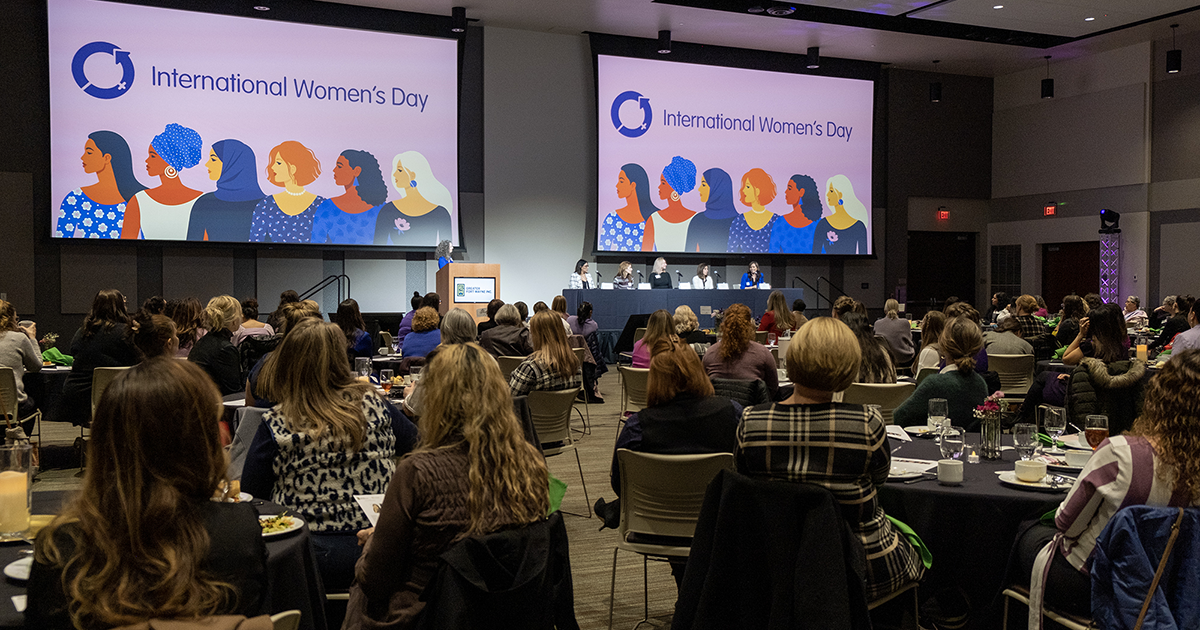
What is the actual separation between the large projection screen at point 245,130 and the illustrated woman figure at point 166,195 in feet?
0.05

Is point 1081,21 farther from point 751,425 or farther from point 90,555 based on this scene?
point 90,555

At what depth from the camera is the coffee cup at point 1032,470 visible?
3123 millimetres

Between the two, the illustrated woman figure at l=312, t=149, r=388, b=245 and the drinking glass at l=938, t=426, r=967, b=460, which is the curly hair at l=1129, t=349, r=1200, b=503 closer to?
the drinking glass at l=938, t=426, r=967, b=460

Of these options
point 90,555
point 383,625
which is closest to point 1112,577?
point 383,625

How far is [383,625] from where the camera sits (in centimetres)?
223

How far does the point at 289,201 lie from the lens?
13.1 m

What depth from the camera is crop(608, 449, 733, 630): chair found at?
3223mm

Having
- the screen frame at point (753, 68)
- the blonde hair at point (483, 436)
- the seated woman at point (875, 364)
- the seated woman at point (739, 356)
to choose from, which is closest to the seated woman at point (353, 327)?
the seated woman at point (739, 356)

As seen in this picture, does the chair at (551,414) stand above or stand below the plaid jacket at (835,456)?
below

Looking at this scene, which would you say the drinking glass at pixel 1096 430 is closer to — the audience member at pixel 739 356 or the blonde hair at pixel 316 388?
the audience member at pixel 739 356

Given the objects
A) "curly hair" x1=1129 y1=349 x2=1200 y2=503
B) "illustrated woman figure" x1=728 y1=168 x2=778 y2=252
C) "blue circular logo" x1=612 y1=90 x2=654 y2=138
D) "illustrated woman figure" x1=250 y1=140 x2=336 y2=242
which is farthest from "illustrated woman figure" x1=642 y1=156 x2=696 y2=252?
"curly hair" x1=1129 y1=349 x2=1200 y2=503

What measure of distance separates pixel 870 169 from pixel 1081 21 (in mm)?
4198

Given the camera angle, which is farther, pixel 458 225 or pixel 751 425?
pixel 458 225

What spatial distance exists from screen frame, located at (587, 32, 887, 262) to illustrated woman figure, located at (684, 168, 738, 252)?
180mm
